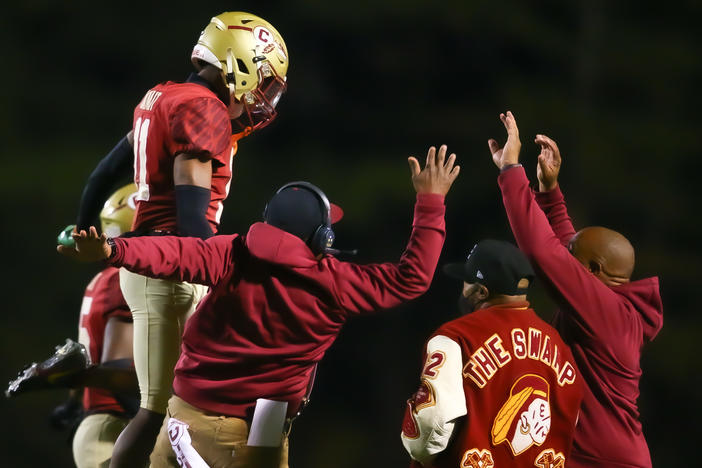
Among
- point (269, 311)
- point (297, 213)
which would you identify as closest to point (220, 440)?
Answer: point (269, 311)

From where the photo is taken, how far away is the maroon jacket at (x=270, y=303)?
322 cm

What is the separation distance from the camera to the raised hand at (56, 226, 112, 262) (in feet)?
9.46

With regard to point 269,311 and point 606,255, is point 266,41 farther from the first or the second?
point 606,255

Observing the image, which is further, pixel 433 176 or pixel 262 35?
pixel 262 35

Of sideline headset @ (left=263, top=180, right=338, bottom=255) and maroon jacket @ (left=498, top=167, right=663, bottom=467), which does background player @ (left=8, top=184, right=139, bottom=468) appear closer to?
sideline headset @ (left=263, top=180, right=338, bottom=255)

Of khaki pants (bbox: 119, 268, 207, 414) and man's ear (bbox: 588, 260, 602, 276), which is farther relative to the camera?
khaki pants (bbox: 119, 268, 207, 414)

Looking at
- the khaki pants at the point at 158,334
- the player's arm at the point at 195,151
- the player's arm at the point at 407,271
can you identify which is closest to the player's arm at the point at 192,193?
the player's arm at the point at 195,151

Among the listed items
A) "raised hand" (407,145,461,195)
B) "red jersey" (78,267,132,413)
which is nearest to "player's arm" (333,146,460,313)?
"raised hand" (407,145,461,195)

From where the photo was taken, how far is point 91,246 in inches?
114

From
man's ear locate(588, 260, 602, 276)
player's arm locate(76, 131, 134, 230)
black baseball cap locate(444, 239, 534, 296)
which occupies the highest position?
player's arm locate(76, 131, 134, 230)

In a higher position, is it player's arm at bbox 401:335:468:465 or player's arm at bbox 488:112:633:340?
player's arm at bbox 488:112:633:340

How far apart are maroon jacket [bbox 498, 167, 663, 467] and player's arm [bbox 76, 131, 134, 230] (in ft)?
4.58

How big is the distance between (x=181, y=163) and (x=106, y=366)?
1.03 m

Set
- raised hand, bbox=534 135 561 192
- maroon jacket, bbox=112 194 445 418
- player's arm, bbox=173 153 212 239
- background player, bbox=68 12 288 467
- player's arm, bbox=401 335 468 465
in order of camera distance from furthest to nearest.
Result: raised hand, bbox=534 135 561 192
background player, bbox=68 12 288 467
player's arm, bbox=173 153 212 239
maroon jacket, bbox=112 194 445 418
player's arm, bbox=401 335 468 465
